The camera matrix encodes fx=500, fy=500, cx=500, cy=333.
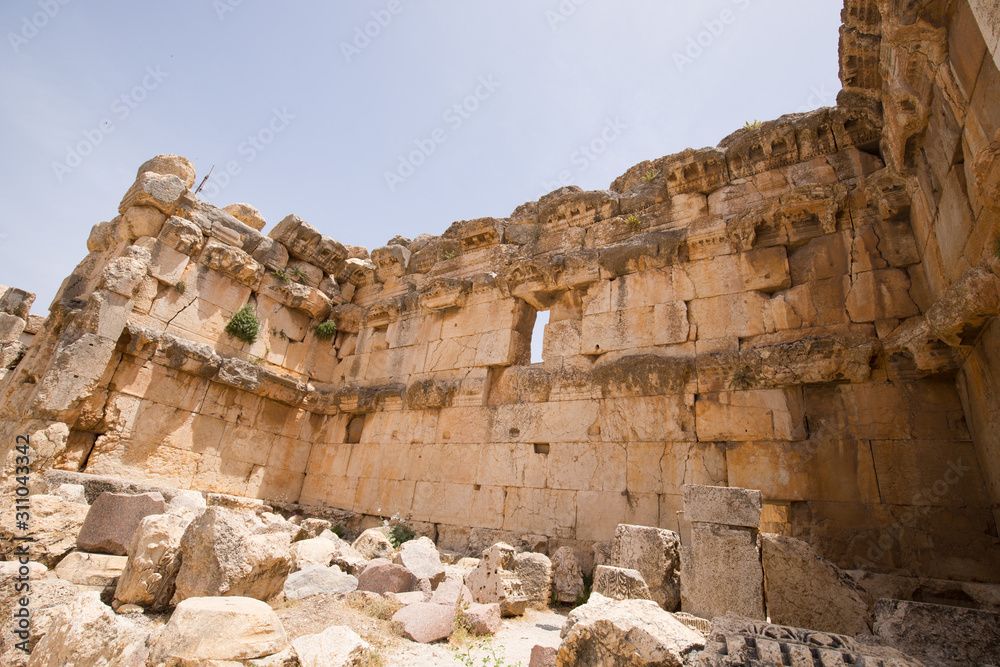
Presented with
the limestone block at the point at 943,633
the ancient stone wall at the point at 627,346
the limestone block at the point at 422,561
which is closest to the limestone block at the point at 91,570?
the limestone block at the point at 422,561

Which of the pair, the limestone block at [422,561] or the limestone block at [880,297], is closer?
the limestone block at [422,561]

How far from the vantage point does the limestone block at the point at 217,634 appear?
2571 millimetres

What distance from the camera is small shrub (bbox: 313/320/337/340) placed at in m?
9.94

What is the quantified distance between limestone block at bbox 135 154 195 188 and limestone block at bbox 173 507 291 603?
7.03 metres

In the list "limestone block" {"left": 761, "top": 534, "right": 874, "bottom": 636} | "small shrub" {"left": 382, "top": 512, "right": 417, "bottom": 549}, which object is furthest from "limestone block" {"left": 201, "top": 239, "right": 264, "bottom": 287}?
"limestone block" {"left": 761, "top": 534, "right": 874, "bottom": 636}

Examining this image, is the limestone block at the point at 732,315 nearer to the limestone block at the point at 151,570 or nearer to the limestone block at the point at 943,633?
the limestone block at the point at 943,633

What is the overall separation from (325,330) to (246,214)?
8.63ft

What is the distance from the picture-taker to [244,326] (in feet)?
28.9

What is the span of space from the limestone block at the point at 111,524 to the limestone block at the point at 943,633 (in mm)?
5540

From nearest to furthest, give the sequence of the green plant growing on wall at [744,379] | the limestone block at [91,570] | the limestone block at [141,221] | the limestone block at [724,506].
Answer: the limestone block at [724,506] < the limestone block at [91,570] < the green plant growing on wall at [744,379] < the limestone block at [141,221]

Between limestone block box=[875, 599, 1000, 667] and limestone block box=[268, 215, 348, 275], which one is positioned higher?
limestone block box=[268, 215, 348, 275]

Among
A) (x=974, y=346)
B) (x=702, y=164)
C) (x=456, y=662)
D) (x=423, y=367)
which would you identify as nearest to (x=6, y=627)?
(x=456, y=662)

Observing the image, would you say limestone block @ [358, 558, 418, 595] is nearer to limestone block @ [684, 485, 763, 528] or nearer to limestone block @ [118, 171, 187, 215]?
limestone block @ [684, 485, 763, 528]

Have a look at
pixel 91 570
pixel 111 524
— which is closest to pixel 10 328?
pixel 111 524
